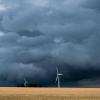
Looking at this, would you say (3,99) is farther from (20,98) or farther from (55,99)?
(55,99)

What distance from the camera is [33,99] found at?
Result: 39656 mm

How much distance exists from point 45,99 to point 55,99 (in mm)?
2029

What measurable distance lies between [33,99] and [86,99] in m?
8.19

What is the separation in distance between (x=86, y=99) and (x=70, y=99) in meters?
2.52

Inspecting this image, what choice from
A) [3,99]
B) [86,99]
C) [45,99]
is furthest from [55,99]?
[3,99]

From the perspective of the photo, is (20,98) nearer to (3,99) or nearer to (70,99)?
(3,99)

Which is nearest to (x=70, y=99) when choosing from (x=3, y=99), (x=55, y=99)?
(x=55, y=99)

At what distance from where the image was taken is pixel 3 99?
1594 inches

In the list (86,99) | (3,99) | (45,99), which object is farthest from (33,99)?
(86,99)

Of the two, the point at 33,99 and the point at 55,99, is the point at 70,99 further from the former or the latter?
the point at 33,99

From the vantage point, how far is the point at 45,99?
3938cm

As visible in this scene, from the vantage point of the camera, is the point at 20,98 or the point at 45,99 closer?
the point at 45,99

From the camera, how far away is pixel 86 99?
41.1m

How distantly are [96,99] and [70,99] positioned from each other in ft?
12.8
